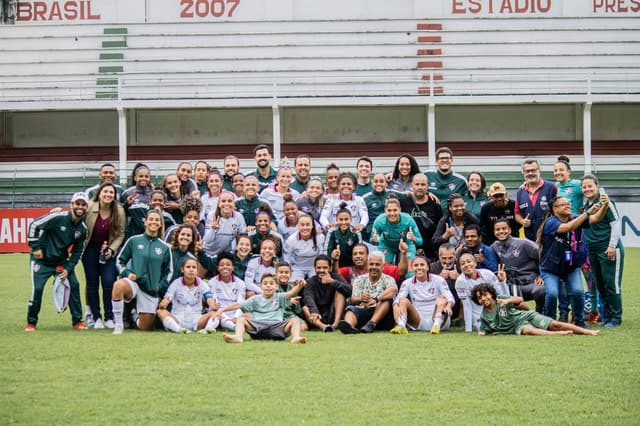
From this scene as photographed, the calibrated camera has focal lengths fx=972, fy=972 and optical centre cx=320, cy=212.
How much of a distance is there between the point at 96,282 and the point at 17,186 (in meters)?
18.3

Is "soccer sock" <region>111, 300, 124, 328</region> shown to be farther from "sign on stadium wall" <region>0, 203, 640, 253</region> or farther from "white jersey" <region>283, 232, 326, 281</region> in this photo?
"sign on stadium wall" <region>0, 203, 640, 253</region>

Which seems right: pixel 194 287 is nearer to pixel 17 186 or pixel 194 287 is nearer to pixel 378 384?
pixel 378 384

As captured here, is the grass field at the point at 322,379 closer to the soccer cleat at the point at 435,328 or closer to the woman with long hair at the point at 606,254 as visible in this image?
the soccer cleat at the point at 435,328

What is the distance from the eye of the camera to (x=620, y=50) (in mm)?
31500

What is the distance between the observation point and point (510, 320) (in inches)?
406

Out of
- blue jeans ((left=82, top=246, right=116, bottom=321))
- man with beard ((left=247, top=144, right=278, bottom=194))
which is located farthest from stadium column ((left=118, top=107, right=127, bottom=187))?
blue jeans ((left=82, top=246, right=116, bottom=321))

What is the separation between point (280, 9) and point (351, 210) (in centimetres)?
2163

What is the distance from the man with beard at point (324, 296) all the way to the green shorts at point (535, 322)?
6.62 ft

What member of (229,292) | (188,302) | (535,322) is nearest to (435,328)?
(535,322)

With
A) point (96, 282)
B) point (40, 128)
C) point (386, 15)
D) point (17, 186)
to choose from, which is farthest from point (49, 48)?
point (96, 282)

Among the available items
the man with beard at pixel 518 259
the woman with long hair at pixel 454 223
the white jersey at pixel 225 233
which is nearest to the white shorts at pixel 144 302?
the white jersey at pixel 225 233

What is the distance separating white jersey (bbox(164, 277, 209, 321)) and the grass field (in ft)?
1.82

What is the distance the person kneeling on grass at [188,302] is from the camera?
1086 centimetres

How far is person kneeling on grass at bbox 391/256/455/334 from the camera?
35.2 feet
